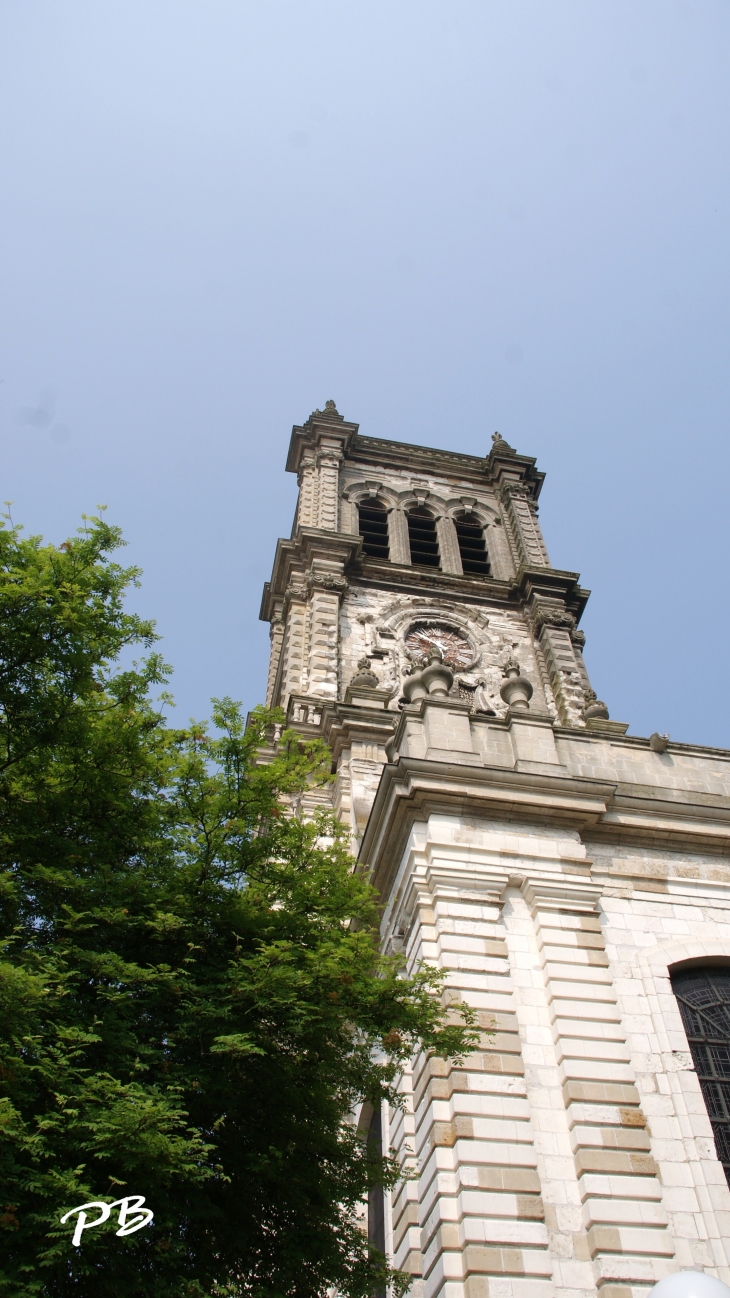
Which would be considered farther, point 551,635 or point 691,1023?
point 551,635

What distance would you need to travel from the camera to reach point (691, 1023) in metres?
12.2

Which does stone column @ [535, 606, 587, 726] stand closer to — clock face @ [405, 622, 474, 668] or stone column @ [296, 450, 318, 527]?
clock face @ [405, 622, 474, 668]

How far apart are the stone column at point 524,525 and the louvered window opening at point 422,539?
3.25 metres

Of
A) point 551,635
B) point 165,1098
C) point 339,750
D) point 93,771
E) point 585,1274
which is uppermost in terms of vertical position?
point 551,635

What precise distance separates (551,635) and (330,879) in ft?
81.5

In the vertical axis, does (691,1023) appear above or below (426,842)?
below

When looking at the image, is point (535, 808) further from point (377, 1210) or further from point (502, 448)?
point (502, 448)

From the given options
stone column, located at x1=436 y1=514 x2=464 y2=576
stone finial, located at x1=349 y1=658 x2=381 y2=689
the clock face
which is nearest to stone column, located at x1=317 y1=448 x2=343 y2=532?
stone column, located at x1=436 y1=514 x2=464 y2=576

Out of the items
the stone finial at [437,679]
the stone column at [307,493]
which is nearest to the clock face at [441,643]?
the stone column at [307,493]

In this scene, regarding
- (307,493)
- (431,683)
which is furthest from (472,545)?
(431,683)

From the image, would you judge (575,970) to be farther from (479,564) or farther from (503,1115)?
(479,564)

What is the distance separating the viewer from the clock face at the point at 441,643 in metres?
33.0

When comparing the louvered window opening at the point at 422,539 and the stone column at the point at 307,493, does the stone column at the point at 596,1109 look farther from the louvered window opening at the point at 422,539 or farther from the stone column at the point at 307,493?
the louvered window opening at the point at 422,539

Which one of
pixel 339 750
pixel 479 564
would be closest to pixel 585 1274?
pixel 339 750
